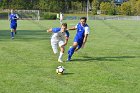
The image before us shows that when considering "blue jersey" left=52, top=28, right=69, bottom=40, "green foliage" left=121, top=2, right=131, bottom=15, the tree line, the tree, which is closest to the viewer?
"blue jersey" left=52, top=28, right=69, bottom=40

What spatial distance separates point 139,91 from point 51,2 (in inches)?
3770

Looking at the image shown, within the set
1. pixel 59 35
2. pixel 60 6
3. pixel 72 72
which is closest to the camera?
pixel 72 72

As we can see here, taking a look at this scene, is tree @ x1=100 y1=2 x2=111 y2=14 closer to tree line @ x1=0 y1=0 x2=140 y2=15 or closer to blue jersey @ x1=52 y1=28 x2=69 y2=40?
tree line @ x1=0 y1=0 x2=140 y2=15

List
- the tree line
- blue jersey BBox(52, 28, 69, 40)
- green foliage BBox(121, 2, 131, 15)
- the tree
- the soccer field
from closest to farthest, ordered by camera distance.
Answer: the soccer field → blue jersey BBox(52, 28, 69, 40) → the tree line → the tree → green foliage BBox(121, 2, 131, 15)

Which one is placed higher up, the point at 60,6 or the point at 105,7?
the point at 60,6

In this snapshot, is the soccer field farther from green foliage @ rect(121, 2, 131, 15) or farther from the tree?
green foliage @ rect(121, 2, 131, 15)

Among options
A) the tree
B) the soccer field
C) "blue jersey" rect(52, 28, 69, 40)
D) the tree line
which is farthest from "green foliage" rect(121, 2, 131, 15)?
"blue jersey" rect(52, 28, 69, 40)

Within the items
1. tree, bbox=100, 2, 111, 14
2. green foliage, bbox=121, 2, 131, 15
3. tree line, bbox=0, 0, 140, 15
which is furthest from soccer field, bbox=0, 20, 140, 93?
green foliage, bbox=121, 2, 131, 15

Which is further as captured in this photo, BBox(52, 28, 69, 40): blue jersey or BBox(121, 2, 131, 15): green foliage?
BBox(121, 2, 131, 15): green foliage

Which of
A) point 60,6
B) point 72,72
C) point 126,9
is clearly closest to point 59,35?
point 72,72

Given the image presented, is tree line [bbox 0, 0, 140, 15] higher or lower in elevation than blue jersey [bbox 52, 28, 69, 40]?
lower

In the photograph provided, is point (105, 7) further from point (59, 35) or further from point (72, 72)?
point (72, 72)

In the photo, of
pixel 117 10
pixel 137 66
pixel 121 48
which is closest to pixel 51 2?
pixel 117 10

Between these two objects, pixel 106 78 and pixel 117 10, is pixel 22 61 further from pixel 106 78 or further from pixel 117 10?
pixel 117 10
